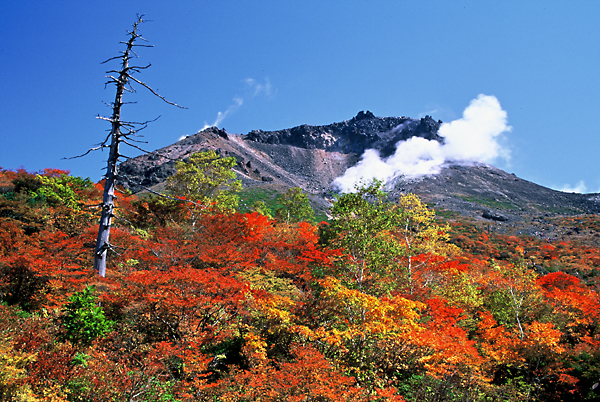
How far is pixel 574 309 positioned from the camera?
16844 millimetres

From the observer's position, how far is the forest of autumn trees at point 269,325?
7703 mm

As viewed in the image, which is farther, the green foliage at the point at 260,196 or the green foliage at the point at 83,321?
the green foliage at the point at 260,196

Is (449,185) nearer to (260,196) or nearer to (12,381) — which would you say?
(260,196)

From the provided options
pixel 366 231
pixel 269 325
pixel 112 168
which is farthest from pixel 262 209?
pixel 112 168

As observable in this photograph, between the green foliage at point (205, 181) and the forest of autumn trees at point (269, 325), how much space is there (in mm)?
8106

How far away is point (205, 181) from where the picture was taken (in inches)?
1106

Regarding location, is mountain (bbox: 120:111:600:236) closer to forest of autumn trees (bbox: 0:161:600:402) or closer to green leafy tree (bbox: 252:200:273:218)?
green leafy tree (bbox: 252:200:273:218)

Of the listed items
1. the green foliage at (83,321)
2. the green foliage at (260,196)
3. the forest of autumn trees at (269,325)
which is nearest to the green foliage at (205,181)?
the forest of autumn trees at (269,325)

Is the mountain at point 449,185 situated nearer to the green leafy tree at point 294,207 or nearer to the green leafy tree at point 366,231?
the green leafy tree at point 294,207

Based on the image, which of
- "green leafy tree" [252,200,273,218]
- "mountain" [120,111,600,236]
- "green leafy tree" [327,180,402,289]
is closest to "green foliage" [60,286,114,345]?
"green leafy tree" [327,180,402,289]

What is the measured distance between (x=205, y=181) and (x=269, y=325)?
18.8m

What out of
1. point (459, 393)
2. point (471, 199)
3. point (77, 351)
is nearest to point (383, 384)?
point (459, 393)

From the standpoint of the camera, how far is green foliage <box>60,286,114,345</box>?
7.99 m

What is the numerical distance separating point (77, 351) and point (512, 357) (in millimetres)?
16734
